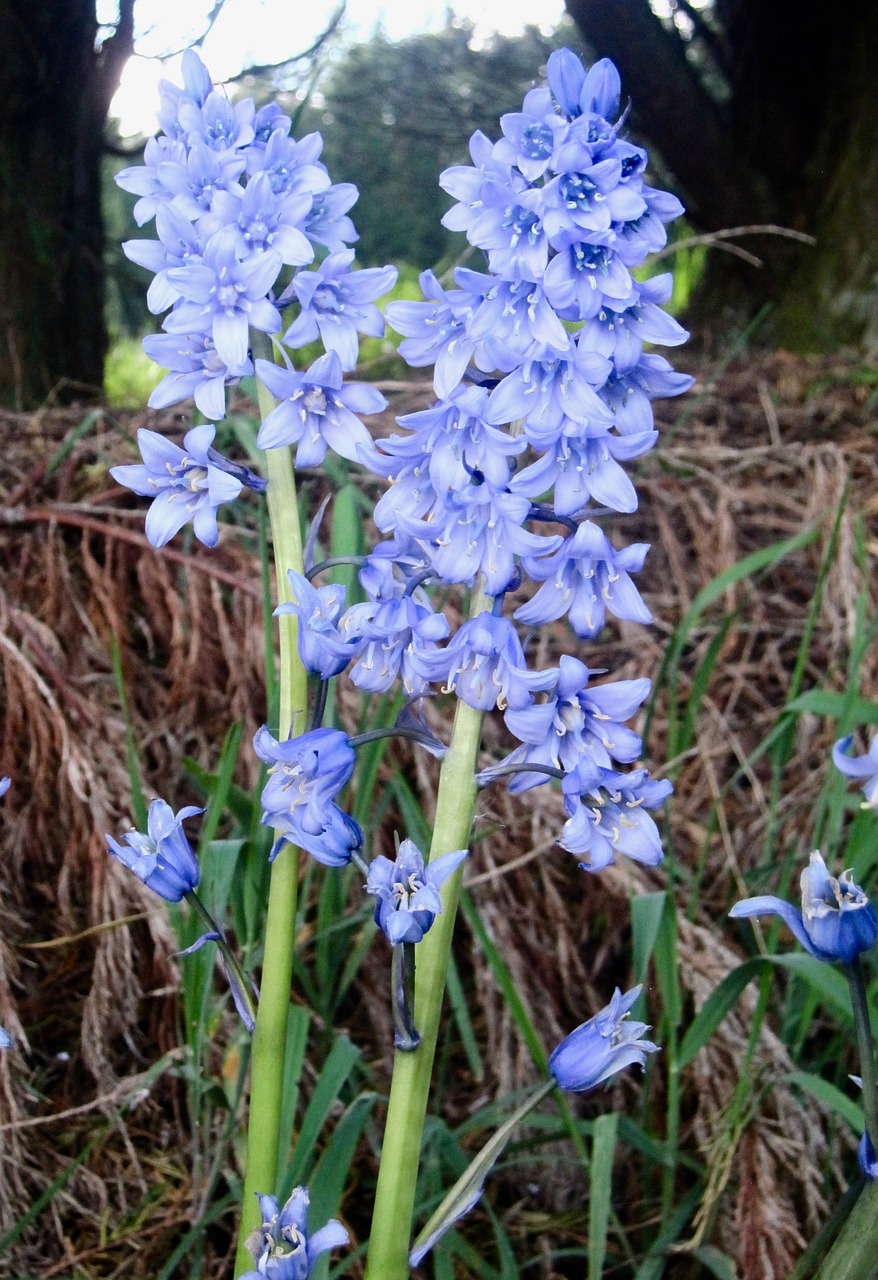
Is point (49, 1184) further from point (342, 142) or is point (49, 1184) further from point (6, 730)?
point (342, 142)

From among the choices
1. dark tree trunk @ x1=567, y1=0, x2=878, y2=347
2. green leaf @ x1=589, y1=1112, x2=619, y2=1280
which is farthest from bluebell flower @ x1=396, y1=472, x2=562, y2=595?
dark tree trunk @ x1=567, y1=0, x2=878, y2=347

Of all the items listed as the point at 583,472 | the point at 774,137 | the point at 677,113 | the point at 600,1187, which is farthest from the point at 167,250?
the point at 774,137

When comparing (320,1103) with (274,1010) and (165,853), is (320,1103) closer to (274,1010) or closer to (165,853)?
(274,1010)

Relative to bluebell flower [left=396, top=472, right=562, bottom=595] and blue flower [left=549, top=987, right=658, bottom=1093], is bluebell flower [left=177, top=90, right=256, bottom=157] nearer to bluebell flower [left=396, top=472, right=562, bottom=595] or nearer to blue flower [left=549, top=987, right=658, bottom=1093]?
bluebell flower [left=396, top=472, right=562, bottom=595]

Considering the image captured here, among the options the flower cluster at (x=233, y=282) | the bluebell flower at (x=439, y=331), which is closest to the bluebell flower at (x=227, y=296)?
the flower cluster at (x=233, y=282)

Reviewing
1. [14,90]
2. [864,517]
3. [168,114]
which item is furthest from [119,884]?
[14,90]

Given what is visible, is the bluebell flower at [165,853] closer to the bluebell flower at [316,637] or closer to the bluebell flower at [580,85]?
the bluebell flower at [316,637]
